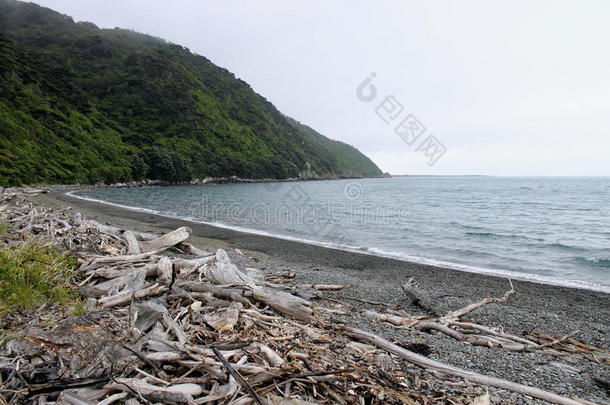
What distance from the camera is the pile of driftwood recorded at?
2.56 m

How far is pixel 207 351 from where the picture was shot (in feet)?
10.6

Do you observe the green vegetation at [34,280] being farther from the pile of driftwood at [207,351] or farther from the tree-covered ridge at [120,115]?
the tree-covered ridge at [120,115]

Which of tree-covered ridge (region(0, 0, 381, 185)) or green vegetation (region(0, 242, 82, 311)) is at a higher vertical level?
tree-covered ridge (region(0, 0, 381, 185))

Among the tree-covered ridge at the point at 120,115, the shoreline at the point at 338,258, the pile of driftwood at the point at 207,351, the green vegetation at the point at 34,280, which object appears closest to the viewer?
the pile of driftwood at the point at 207,351

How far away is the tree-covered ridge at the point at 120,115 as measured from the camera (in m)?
63.7

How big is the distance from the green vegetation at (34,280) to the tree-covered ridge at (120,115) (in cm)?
4955

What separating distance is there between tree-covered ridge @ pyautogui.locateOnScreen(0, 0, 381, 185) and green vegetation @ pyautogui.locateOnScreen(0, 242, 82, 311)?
163 ft

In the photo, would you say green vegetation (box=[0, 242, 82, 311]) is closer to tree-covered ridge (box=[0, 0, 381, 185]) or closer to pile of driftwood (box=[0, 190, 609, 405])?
pile of driftwood (box=[0, 190, 609, 405])

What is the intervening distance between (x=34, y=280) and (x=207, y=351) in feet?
9.87

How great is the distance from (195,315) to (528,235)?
88.1ft

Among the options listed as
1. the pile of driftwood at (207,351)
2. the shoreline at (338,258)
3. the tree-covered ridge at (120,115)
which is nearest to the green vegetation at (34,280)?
the pile of driftwood at (207,351)

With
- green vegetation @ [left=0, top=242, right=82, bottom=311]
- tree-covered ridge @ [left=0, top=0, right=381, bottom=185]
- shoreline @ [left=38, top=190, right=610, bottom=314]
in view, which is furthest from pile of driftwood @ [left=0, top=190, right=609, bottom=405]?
tree-covered ridge @ [left=0, top=0, right=381, bottom=185]

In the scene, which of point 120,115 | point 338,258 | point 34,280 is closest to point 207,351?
point 34,280

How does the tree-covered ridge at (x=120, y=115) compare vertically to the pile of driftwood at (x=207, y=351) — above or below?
above
